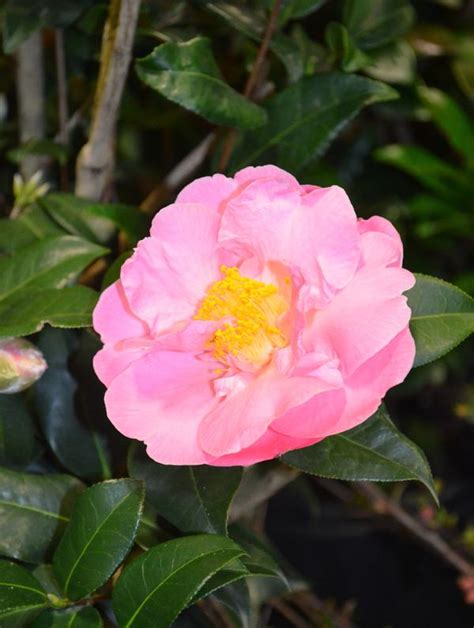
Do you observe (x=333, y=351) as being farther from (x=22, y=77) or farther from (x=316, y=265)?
(x=22, y=77)

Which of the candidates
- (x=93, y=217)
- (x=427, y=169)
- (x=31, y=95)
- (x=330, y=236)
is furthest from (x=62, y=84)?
(x=427, y=169)

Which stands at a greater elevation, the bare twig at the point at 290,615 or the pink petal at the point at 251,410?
the pink petal at the point at 251,410

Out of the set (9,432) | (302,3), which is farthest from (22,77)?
(9,432)

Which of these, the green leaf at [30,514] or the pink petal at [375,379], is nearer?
the pink petal at [375,379]

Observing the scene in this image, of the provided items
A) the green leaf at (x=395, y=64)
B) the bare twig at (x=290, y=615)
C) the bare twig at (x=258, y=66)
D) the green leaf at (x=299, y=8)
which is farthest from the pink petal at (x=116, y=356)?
the green leaf at (x=395, y=64)

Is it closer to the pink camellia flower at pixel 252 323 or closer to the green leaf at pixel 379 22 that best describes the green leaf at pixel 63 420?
the pink camellia flower at pixel 252 323

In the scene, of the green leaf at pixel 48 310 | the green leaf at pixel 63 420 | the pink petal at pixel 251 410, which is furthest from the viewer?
the green leaf at pixel 63 420

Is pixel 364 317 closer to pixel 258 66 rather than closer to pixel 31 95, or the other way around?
pixel 258 66
